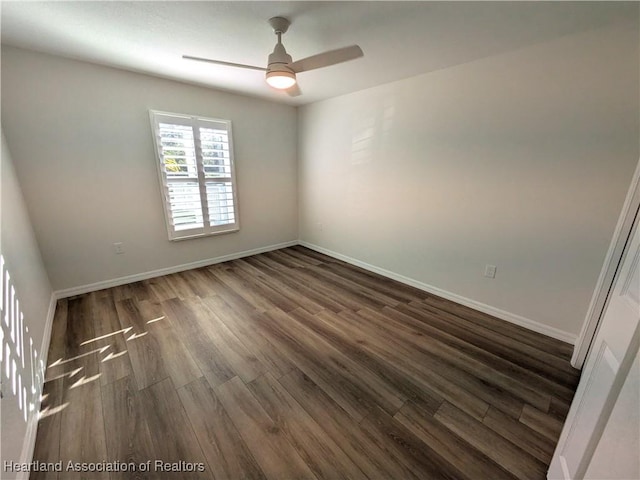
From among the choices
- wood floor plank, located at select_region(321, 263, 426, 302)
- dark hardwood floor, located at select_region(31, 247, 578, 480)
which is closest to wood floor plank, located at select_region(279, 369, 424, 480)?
dark hardwood floor, located at select_region(31, 247, 578, 480)

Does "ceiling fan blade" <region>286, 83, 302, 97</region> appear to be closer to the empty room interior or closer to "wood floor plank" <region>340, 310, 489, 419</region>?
the empty room interior

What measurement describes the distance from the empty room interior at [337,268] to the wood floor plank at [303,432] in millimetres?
11

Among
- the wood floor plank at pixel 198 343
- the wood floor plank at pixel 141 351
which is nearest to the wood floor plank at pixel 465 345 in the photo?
the wood floor plank at pixel 198 343

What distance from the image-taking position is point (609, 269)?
5.47 ft

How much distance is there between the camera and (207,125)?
329 cm

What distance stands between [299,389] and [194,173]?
9.66ft

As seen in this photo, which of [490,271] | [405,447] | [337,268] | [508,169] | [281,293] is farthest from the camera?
[337,268]

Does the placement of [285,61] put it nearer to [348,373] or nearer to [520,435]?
[348,373]

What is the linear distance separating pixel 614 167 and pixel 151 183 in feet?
14.4

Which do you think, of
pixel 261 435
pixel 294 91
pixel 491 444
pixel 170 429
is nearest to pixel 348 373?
pixel 261 435

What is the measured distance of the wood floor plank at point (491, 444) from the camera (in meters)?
1.19

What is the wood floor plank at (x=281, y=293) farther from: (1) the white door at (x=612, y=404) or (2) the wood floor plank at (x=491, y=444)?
(1) the white door at (x=612, y=404)

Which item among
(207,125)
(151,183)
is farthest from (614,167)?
(151,183)

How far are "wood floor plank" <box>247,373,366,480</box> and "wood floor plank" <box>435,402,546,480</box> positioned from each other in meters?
0.61
